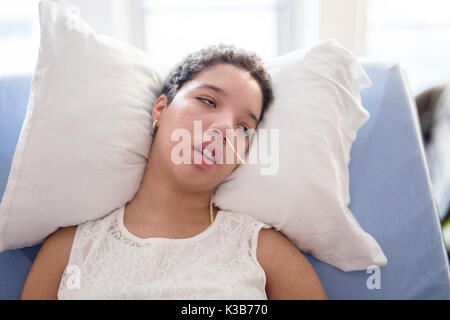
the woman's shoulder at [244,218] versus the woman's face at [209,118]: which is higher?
the woman's face at [209,118]

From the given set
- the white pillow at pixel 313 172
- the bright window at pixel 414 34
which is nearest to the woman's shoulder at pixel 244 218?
the white pillow at pixel 313 172

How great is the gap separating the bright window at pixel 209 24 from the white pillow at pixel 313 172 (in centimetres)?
107

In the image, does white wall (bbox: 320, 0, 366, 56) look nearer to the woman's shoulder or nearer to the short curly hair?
the short curly hair

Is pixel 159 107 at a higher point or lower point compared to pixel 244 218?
higher

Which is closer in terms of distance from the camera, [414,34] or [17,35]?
[17,35]

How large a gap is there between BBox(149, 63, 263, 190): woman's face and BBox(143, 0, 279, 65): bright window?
1.17 metres

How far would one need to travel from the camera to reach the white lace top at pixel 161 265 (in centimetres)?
75

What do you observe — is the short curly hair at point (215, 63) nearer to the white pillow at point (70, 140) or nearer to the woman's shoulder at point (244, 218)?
the white pillow at point (70, 140)

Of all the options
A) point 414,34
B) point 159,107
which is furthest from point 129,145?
point 414,34

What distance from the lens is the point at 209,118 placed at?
0.84 metres

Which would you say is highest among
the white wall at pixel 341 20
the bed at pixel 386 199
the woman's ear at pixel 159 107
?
the white wall at pixel 341 20

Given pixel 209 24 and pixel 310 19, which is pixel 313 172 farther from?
pixel 209 24

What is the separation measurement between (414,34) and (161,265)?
180cm
